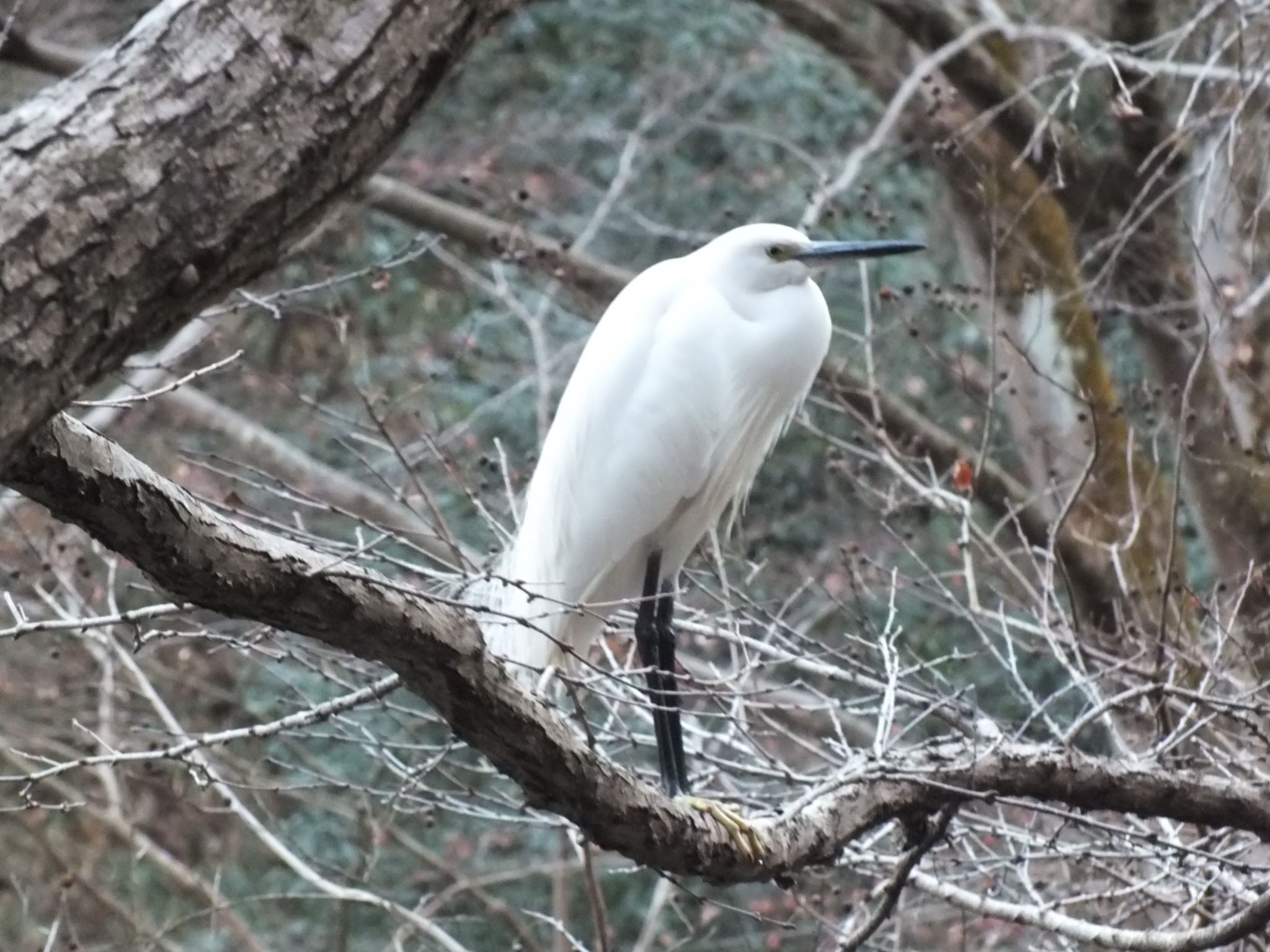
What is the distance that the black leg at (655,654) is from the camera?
89.1 inches

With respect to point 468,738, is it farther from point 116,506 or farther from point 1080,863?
point 1080,863

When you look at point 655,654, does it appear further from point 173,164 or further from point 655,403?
point 173,164

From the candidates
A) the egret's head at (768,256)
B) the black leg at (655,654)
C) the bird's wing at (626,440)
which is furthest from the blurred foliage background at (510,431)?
the egret's head at (768,256)

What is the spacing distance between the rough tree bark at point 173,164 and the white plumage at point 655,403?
4.49ft

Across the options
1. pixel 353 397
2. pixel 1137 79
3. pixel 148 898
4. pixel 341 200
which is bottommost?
pixel 148 898

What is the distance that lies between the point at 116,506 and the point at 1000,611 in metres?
1.75

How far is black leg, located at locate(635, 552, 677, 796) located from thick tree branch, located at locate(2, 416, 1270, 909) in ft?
1.19

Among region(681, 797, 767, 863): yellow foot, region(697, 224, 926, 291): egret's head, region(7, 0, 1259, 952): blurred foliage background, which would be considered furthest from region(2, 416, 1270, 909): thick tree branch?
region(7, 0, 1259, 952): blurred foliage background

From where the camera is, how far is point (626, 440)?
96.4 inches

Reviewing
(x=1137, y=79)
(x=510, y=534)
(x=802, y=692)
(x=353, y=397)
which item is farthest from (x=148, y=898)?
(x=1137, y=79)

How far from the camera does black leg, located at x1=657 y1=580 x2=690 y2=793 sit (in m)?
2.28

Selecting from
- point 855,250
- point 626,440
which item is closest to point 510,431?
point 626,440

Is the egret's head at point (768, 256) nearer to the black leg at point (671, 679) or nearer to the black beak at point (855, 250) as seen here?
the black beak at point (855, 250)

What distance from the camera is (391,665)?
1.35 meters
